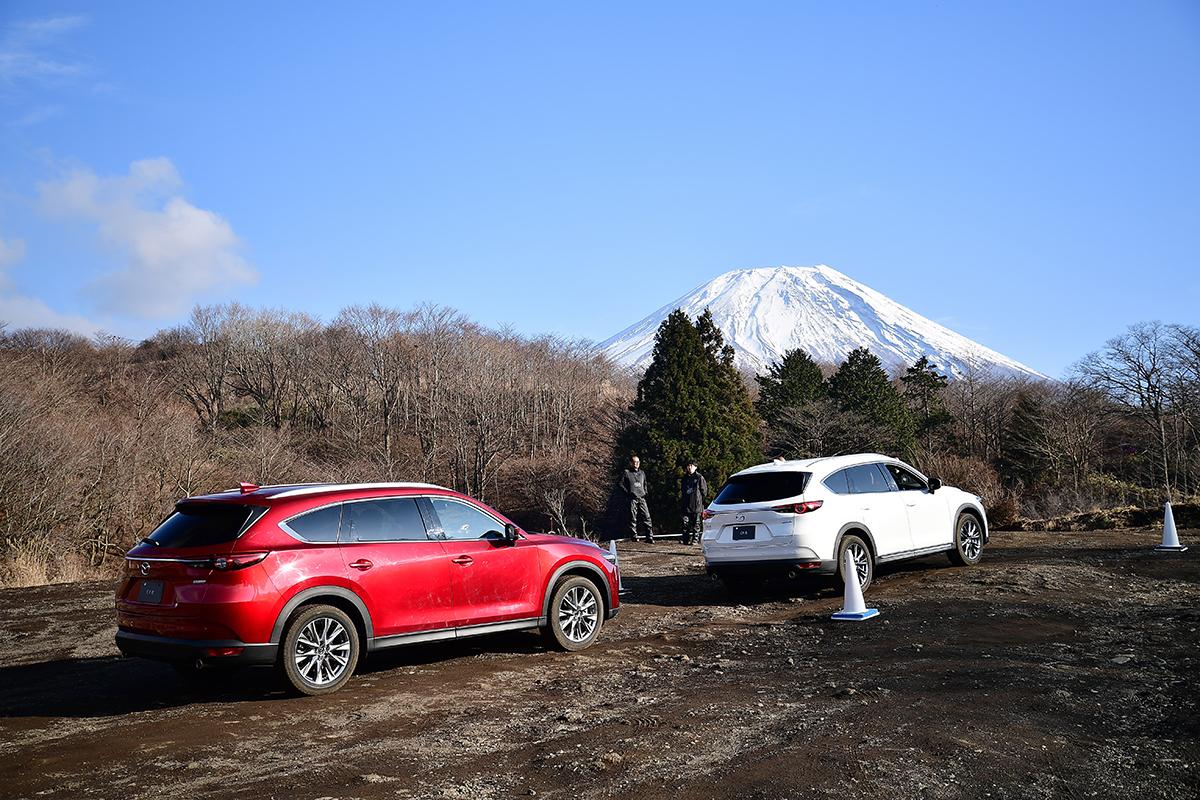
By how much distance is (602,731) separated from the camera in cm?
618

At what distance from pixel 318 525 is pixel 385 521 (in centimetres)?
63

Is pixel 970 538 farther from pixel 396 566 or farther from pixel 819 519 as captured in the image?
pixel 396 566

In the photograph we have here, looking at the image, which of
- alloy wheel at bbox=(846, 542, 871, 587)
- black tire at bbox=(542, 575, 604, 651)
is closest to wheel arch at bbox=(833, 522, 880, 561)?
alloy wheel at bbox=(846, 542, 871, 587)

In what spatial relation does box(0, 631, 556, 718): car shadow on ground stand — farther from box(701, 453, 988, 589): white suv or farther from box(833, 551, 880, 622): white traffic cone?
box(833, 551, 880, 622): white traffic cone

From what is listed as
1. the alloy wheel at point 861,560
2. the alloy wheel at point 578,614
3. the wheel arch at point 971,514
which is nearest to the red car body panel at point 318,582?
the alloy wheel at point 578,614

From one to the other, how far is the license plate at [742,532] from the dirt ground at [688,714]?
1.00m

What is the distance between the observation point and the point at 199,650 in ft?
23.1

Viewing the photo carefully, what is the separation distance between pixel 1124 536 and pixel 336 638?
15074 millimetres

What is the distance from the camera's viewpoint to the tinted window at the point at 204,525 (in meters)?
7.41

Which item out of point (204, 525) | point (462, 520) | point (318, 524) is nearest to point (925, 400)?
point (462, 520)

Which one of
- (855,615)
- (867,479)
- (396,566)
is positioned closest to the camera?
(396,566)

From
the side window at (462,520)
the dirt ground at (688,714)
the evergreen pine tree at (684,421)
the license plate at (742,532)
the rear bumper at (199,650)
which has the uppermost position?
the evergreen pine tree at (684,421)

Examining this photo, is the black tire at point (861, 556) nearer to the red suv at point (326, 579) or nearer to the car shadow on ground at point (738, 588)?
the car shadow on ground at point (738, 588)

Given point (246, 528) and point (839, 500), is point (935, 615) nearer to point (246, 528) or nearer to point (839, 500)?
point (839, 500)
